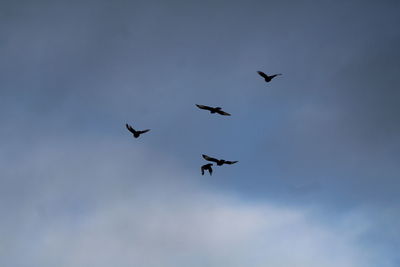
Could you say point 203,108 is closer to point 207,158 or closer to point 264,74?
point 207,158

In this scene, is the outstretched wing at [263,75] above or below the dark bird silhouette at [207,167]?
above

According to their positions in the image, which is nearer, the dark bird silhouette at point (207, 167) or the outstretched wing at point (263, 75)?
the dark bird silhouette at point (207, 167)

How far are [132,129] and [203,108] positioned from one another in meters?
14.5

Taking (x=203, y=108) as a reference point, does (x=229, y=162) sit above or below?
below

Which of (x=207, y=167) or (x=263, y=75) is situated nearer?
(x=207, y=167)

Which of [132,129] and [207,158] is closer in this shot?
[207,158]

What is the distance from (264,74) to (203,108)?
1493 cm

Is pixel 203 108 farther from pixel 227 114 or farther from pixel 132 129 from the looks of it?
pixel 132 129

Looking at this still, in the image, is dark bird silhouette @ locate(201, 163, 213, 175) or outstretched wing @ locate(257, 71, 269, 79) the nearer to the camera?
dark bird silhouette @ locate(201, 163, 213, 175)

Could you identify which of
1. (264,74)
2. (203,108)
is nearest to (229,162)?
(203,108)

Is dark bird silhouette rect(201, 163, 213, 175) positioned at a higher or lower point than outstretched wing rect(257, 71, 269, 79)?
lower

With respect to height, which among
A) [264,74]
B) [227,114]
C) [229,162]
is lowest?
[229,162]

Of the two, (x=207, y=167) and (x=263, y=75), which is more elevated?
(x=263, y=75)

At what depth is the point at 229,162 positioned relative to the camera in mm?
62875
